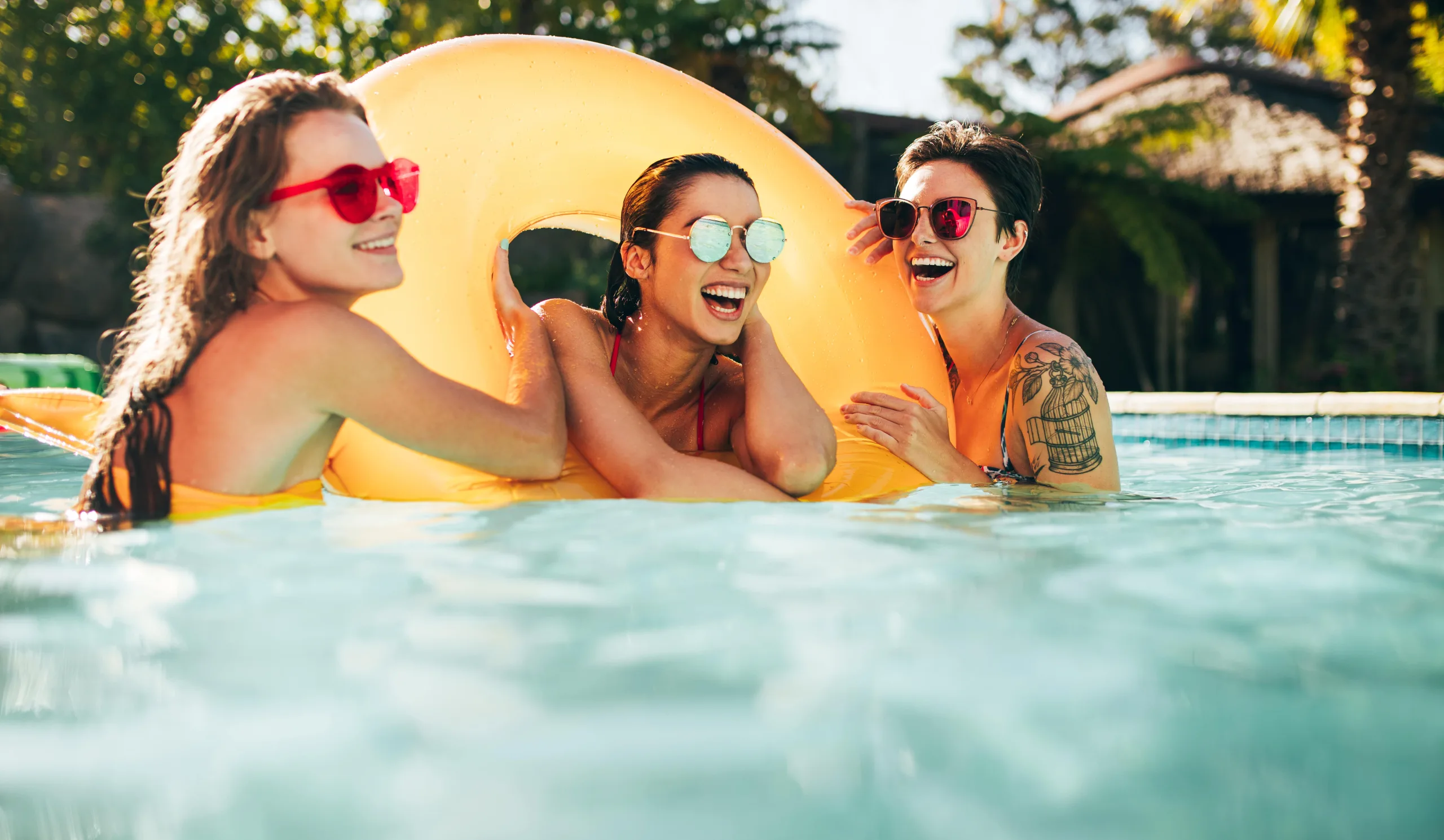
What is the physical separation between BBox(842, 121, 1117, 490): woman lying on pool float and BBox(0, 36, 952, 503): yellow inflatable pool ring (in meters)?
0.09

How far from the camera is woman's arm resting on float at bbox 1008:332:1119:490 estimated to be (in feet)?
9.52

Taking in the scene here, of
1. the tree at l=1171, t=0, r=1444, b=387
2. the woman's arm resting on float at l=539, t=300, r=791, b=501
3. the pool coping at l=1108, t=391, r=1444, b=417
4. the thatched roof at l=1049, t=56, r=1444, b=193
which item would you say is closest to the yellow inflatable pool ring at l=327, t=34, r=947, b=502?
the woman's arm resting on float at l=539, t=300, r=791, b=501

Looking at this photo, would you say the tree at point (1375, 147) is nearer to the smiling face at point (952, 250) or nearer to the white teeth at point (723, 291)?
the smiling face at point (952, 250)

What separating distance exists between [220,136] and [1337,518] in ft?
8.28

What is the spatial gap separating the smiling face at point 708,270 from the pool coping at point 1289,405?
8.85 feet

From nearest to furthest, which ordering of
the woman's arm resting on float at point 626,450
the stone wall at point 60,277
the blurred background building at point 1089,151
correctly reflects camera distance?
the woman's arm resting on float at point 626,450 < the blurred background building at point 1089,151 < the stone wall at point 60,277

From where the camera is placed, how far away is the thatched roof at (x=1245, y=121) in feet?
40.0

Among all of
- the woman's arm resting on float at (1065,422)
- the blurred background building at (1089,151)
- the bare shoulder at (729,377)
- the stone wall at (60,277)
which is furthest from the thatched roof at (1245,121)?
the stone wall at (60,277)

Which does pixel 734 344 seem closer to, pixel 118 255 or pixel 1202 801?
pixel 1202 801

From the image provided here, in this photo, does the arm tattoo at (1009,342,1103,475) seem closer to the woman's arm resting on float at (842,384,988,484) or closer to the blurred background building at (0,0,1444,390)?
the woman's arm resting on float at (842,384,988,484)

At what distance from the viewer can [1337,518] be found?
2.41m

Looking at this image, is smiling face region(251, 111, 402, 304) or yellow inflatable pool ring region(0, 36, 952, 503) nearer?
smiling face region(251, 111, 402, 304)

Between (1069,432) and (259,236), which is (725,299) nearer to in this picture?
(1069,432)

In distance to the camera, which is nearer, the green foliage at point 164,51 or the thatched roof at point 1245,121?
the thatched roof at point 1245,121
